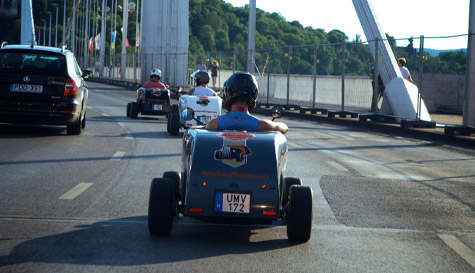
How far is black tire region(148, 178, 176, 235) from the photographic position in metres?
6.12

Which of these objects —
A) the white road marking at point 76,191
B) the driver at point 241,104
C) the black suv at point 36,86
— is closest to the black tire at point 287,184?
the driver at point 241,104

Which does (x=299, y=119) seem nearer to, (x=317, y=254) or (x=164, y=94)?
(x=164, y=94)

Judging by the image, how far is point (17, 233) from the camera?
6230 mm

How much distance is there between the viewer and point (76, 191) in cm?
859

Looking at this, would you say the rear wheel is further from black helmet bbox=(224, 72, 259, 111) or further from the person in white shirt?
the person in white shirt

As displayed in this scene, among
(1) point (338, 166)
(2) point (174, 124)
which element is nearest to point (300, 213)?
(1) point (338, 166)

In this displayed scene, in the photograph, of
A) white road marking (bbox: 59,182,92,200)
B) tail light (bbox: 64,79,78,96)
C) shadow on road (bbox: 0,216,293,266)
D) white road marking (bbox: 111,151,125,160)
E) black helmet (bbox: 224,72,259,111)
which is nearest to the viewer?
shadow on road (bbox: 0,216,293,266)

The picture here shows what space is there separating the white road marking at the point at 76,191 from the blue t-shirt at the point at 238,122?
6.92ft

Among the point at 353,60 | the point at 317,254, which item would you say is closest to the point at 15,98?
the point at 317,254

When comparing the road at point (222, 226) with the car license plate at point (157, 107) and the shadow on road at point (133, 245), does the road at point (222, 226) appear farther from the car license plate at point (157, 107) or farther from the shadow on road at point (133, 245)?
the car license plate at point (157, 107)

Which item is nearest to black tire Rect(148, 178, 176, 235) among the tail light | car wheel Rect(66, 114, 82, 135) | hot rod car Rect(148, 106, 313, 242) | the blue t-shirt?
hot rod car Rect(148, 106, 313, 242)

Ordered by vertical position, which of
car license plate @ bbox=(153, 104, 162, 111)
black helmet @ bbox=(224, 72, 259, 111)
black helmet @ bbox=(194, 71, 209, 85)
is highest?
black helmet @ bbox=(224, 72, 259, 111)

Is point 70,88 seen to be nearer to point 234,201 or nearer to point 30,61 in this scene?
point 30,61

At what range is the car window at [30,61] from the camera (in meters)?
15.0
